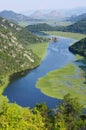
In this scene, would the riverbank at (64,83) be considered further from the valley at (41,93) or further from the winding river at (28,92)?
the winding river at (28,92)

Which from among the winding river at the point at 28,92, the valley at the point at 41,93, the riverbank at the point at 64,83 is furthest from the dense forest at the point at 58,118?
the riverbank at the point at 64,83

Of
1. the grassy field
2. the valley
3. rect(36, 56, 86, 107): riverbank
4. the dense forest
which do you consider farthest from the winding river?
the dense forest

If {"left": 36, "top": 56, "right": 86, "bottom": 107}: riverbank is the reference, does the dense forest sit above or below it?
above

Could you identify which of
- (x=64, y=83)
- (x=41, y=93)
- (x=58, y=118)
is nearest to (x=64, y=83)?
(x=64, y=83)

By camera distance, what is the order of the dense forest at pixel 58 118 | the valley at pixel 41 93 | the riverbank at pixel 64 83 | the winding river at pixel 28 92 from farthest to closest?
1. the riverbank at pixel 64 83
2. the winding river at pixel 28 92
3. the dense forest at pixel 58 118
4. the valley at pixel 41 93

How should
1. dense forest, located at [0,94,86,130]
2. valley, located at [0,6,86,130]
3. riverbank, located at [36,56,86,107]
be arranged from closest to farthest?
valley, located at [0,6,86,130]
dense forest, located at [0,94,86,130]
riverbank, located at [36,56,86,107]

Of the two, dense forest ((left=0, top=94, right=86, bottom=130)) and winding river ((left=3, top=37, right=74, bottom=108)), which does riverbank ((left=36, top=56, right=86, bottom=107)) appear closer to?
winding river ((left=3, top=37, right=74, bottom=108))

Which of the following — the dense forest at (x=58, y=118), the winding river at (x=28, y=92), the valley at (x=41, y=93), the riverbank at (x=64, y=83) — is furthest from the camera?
the riverbank at (x=64, y=83)

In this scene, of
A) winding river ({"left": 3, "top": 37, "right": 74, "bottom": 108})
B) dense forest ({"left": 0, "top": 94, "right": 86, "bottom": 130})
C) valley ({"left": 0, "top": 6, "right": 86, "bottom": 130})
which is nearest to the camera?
valley ({"left": 0, "top": 6, "right": 86, "bottom": 130})

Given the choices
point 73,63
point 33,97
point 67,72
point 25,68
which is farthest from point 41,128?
point 73,63
